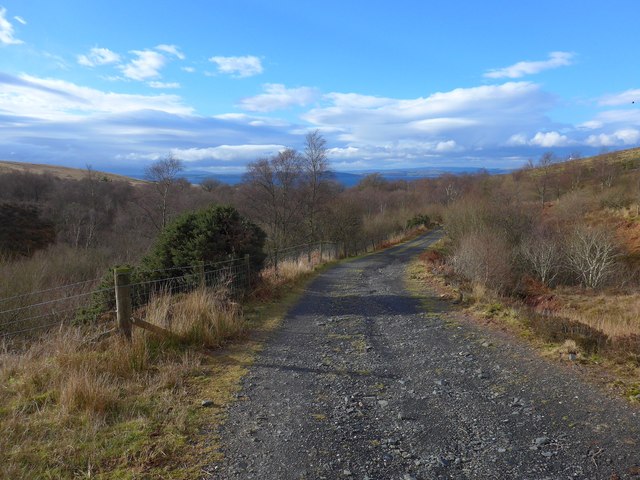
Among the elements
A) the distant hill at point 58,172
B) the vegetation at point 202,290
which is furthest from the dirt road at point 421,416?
the distant hill at point 58,172

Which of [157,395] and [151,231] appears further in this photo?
[151,231]

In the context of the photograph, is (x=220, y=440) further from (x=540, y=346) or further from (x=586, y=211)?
(x=586, y=211)

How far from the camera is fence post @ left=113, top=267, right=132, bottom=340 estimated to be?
6.14 meters

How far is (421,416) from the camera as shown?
4.38 metres

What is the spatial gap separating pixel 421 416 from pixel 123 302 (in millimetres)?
4176

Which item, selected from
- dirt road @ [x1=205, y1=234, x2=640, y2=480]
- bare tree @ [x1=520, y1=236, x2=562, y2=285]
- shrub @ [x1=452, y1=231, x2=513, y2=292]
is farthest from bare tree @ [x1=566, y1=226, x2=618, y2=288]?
dirt road @ [x1=205, y1=234, x2=640, y2=480]

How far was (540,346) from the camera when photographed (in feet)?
21.4

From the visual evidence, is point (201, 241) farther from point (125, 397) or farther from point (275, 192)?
point (275, 192)

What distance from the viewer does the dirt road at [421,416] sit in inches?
137

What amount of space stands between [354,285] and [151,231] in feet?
89.1

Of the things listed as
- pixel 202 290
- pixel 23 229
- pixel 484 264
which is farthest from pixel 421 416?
pixel 23 229

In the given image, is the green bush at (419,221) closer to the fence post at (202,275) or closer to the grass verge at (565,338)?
the grass verge at (565,338)

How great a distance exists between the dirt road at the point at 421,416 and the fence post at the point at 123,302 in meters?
1.86

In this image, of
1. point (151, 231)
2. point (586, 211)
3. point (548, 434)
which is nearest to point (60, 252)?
point (151, 231)
